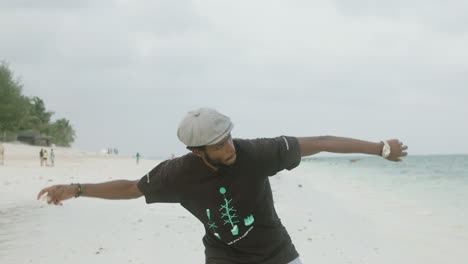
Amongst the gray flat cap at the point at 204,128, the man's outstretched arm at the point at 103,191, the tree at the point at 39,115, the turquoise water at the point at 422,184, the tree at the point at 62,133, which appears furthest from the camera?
the tree at the point at 62,133

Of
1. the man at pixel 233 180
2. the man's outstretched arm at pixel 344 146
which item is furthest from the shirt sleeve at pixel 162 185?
the man's outstretched arm at pixel 344 146

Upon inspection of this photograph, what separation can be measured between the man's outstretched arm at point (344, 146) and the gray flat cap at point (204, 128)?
2.12ft

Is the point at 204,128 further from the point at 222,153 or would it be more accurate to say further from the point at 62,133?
the point at 62,133

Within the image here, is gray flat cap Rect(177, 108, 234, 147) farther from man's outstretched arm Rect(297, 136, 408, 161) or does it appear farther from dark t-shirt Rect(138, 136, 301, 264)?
man's outstretched arm Rect(297, 136, 408, 161)

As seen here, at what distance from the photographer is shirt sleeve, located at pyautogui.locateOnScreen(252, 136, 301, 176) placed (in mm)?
2727

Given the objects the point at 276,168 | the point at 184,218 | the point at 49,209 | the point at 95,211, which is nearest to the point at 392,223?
the point at 184,218

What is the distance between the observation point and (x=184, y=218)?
9180 millimetres

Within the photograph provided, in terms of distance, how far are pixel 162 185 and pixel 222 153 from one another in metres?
0.60

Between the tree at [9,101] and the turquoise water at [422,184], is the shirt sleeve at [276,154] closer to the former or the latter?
the turquoise water at [422,184]

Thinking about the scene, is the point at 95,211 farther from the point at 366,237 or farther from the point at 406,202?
the point at 406,202

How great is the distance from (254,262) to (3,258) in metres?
4.62

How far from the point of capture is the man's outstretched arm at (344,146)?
9.61 feet

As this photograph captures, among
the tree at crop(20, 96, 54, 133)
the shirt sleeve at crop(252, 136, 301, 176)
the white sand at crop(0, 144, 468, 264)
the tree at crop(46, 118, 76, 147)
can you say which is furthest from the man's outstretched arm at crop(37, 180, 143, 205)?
the tree at crop(46, 118, 76, 147)

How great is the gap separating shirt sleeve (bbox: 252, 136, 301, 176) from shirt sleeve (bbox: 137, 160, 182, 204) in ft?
2.05
